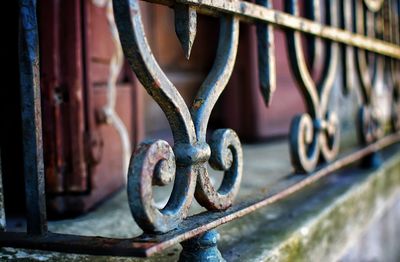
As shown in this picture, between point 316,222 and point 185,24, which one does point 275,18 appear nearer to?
point 185,24

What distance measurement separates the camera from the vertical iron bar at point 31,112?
2.38 feet

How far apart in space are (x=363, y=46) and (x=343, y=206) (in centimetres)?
49

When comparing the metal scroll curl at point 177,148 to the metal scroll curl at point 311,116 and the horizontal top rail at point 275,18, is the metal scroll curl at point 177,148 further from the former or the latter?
the metal scroll curl at point 311,116

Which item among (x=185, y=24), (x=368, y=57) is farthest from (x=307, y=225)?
(x=368, y=57)

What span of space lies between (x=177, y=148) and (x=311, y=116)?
22.7 inches

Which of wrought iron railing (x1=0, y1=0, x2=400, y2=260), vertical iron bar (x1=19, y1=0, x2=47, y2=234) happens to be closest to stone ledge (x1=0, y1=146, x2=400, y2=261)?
wrought iron railing (x1=0, y1=0, x2=400, y2=260)

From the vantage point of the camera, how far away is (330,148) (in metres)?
1.34

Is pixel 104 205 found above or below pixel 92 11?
below

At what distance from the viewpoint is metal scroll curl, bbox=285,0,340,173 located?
3.74 ft

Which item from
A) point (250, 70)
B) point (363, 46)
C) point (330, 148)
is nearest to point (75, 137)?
point (330, 148)

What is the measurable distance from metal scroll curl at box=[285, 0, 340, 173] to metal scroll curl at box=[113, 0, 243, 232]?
0.28m

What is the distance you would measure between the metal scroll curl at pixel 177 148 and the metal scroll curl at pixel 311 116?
0.28 m

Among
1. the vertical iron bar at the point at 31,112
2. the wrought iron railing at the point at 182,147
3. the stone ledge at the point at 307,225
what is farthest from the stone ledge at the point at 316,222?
the vertical iron bar at the point at 31,112

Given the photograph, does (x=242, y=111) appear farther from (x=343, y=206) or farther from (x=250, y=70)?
(x=343, y=206)
